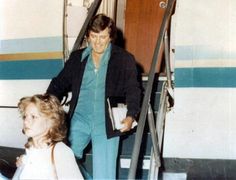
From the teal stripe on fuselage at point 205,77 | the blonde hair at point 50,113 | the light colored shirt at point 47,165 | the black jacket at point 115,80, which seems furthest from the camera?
the teal stripe on fuselage at point 205,77

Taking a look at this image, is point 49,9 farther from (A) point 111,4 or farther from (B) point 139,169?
(B) point 139,169

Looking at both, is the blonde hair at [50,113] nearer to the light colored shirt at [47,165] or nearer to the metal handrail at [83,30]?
the light colored shirt at [47,165]

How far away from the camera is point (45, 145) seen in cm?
312

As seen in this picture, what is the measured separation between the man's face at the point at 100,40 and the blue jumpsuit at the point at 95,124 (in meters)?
0.07

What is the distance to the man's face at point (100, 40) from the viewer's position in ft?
12.4

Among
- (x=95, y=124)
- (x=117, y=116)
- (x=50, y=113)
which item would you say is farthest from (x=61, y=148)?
(x=117, y=116)

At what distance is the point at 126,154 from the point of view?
4.59m

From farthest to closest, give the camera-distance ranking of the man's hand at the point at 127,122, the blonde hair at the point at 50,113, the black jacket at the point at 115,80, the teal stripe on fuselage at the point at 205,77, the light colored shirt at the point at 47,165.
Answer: the teal stripe on fuselage at the point at 205,77, the black jacket at the point at 115,80, the man's hand at the point at 127,122, the blonde hair at the point at 50,113, the light colored shirt at the point at 47,165

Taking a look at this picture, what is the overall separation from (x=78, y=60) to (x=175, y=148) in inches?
55.3

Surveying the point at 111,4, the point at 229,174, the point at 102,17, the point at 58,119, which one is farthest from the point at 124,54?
the point at 111,4

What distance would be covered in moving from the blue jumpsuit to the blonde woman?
60cm

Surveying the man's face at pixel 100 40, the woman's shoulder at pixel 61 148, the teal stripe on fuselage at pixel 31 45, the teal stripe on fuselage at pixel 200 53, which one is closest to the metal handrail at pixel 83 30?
the teal stripe on fuselage at pixel 31 45

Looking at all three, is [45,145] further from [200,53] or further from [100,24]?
[200,53]

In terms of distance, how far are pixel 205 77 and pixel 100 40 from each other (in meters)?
1.30
